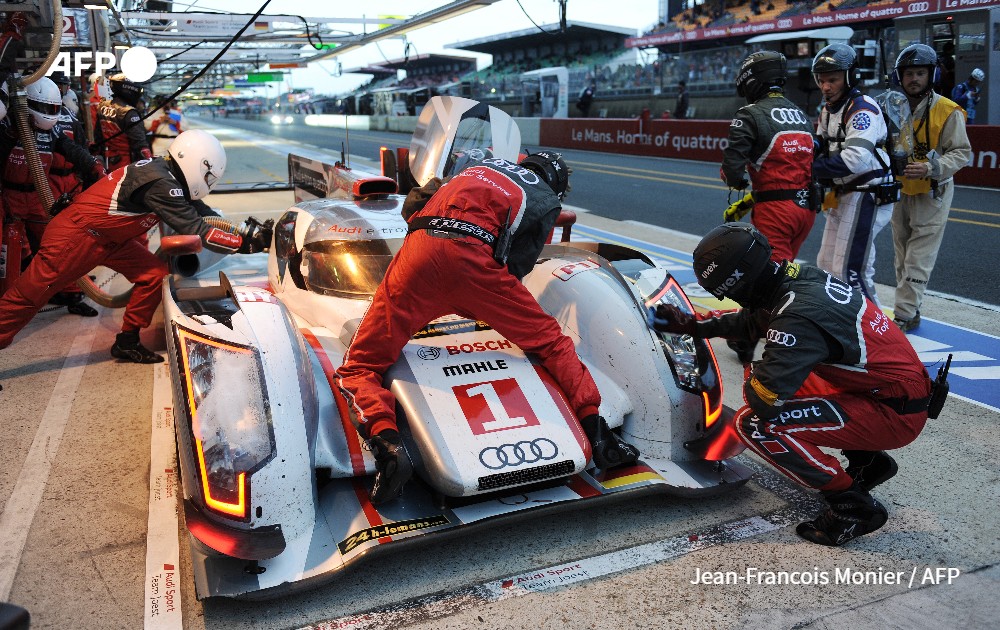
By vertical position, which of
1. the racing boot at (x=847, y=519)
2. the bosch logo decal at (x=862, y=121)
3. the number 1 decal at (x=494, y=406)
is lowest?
the racing boot at (x=847, y=519)

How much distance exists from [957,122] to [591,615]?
4.82m

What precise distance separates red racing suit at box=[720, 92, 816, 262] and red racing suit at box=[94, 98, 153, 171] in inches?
259

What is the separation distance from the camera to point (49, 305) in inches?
268

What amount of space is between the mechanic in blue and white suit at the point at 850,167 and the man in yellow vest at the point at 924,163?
622 millimetres

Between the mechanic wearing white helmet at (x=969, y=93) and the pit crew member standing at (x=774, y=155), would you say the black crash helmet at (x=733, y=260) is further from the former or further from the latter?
the mechanic wearing white helmet at (x=969, y=93)

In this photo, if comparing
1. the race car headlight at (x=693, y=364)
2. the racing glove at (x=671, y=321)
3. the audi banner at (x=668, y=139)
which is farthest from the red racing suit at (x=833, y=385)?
the audi banner at (x=668, y=139)

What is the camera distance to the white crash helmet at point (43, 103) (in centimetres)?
638

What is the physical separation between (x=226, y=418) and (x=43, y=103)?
4874 millimetres

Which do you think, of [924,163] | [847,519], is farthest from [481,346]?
[924,163]

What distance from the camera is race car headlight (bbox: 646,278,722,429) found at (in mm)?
3535

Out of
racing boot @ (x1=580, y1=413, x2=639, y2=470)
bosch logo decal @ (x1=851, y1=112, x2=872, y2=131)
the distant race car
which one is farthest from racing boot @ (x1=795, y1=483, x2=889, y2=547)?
bosch logo decal @ (x1=851, y1=112, x2=872, y2=131)

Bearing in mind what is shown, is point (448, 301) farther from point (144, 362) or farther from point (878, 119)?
point (878, 119)

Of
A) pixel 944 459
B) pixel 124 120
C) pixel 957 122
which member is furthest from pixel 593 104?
pixel 944 459

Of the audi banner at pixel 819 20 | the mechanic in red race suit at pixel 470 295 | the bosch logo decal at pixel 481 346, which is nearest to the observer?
the mechanic in red race suit at pixel 470 295
